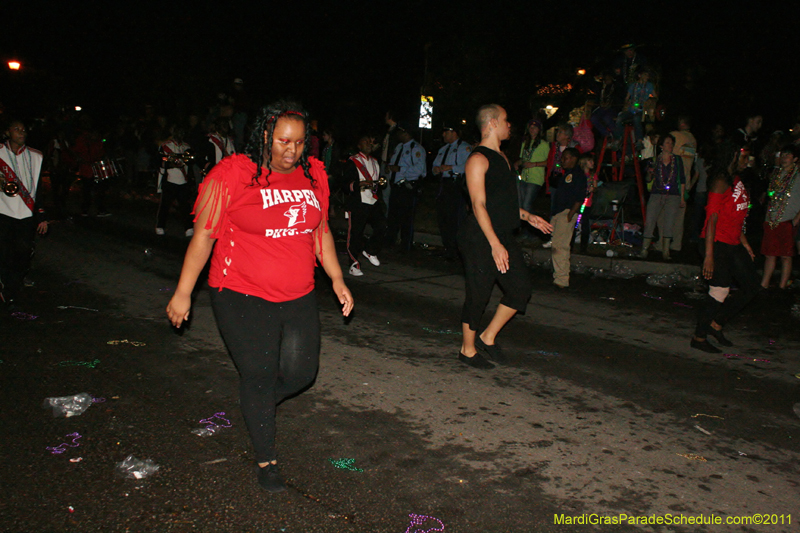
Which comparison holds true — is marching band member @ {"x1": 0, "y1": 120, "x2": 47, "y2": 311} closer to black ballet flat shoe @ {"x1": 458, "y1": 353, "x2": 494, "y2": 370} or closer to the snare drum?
black ballet flat shoe @ {"x1": 458, "y1": 353, "x2": 494, "y2": 370}

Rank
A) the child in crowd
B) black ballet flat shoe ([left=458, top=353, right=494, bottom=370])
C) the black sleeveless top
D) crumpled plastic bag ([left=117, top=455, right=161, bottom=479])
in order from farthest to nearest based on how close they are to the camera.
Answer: the child in crowd
black ballet flat shoe ([left=458, top=353, right=494, bottom=370])
the black sleeveless top
crumpled plastic bag ([left=117, top=455, right=161, bottom=479])

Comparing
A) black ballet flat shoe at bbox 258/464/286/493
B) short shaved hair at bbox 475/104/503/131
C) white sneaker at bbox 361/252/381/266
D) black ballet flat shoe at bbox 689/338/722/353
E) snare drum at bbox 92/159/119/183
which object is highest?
short shaved hair at bbox 475/104/503/131

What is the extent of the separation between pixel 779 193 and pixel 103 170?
40.1 feet

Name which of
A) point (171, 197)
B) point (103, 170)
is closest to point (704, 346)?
point (171, 197)

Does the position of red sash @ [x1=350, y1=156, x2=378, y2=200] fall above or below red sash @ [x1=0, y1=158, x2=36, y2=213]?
above

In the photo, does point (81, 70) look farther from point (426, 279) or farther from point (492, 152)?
point (492, 152)

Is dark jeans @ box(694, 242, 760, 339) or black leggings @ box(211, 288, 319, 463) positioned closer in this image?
black leggings @ box(211, 288, 319, 463)

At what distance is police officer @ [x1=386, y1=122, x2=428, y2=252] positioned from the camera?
1080cm

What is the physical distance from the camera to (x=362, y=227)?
9.84 metres

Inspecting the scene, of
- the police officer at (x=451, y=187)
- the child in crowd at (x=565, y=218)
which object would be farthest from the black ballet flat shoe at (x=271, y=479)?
the police officer at (x=451, y=187)

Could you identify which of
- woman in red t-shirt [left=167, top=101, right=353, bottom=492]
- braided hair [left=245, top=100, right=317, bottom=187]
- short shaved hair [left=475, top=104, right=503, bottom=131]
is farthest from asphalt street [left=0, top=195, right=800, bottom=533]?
short shaved hair [left=475, top=104, right=503, bottom=131]

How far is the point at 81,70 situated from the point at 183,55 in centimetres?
728

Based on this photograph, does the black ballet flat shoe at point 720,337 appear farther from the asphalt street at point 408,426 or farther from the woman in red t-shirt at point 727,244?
the woman in red t-shirt at point 727,244

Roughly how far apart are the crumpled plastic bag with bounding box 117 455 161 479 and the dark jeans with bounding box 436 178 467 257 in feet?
24.8
